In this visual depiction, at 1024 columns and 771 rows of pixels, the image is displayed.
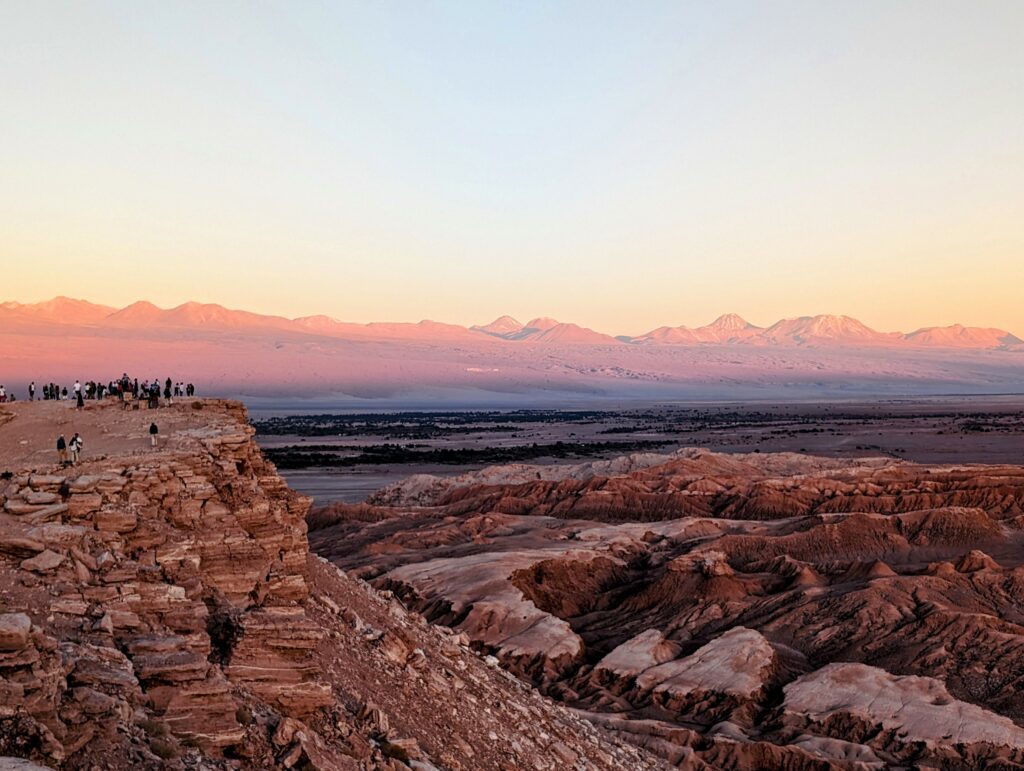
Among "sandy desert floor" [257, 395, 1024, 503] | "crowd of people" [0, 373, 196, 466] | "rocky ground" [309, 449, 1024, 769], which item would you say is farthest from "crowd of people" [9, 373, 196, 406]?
"sandy desert floor" [257, 395, 1024, 503]

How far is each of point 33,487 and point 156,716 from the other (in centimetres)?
510

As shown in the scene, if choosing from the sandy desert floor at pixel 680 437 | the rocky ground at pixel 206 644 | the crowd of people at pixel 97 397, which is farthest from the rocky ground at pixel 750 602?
the sandy desert floor at pixel 680 437

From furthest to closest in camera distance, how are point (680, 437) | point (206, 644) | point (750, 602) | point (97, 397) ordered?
1. point (680, 437)
2. point (750, 602)
3. point (97, 397)
4. point (206, 644)

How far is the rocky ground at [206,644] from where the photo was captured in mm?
6273

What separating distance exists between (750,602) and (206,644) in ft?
81.1

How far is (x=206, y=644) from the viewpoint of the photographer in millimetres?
8383

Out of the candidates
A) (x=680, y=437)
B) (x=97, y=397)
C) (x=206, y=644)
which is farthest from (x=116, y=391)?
(x=680, y=437)

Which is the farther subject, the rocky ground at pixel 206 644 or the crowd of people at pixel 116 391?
the crowd of people at pixel 116 391

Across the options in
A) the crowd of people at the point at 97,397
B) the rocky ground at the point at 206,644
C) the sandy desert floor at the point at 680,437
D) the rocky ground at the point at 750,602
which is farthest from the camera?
the sandy desert floor at the point at 680,437

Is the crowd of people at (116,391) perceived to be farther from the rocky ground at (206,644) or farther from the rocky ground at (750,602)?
the rocky ground at (750,602)

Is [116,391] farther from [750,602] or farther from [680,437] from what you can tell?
[680,437]

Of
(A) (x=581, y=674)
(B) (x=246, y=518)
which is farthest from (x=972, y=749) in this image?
(B) (x=246, y=518)

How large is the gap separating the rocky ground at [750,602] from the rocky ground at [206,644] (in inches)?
238

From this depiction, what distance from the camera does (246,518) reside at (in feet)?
41.3
